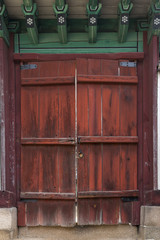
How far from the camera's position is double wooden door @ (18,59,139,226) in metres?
3.30

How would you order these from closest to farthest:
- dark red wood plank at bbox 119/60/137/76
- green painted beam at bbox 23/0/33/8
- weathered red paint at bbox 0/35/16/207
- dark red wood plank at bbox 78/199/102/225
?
1. green painted beam at bbox 23/0/33/8
2. weathered red paint at bbox 0/35/16/207
3. dark red wood plank at bbox 78/199/102/225
4. dark red wood plank at bbox 119/60/137/76

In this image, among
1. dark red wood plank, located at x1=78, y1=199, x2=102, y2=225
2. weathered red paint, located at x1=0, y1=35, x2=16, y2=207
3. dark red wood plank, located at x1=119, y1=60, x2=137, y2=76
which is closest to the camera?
weathered red paint, located at x1=0, y1=35, x2=16, y2=207

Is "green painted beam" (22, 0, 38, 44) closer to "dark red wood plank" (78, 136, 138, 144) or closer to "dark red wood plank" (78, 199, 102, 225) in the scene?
"dark red wood plank" (78, 136, 138, 144)

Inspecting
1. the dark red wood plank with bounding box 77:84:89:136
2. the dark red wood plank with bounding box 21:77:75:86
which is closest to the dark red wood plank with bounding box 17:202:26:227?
the dark red wood plank with bounding box 77:84:89:136

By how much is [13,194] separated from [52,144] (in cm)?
79

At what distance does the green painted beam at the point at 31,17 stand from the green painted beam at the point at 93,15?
649 millimetres

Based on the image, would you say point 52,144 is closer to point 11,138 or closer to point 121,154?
point 11,138

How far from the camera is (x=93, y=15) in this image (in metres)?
3.19

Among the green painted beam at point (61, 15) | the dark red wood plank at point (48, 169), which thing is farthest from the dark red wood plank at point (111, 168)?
the green painted beam at point (61, 15)

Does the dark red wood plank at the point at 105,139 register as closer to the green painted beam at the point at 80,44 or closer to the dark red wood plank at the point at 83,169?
the dark red wood plank at the point at 83,169

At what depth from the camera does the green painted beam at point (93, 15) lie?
3.13m

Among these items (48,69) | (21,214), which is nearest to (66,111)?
(48,69)

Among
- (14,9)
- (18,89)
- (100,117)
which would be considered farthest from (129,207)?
(14,9)

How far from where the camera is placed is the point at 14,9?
130 inches
